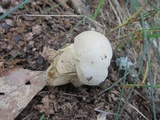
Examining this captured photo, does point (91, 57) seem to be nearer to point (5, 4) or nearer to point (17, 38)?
point (17, 38)

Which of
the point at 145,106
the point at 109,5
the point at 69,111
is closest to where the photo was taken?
the point at 69,111

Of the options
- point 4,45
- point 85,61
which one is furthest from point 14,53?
point 85,61

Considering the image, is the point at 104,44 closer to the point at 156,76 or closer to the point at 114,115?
the point at 114,115

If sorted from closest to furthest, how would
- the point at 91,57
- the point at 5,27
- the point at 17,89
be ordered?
the point at 91,57, the point at 17,89, the point at 5,27

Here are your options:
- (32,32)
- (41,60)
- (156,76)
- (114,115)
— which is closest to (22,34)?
(32,32)

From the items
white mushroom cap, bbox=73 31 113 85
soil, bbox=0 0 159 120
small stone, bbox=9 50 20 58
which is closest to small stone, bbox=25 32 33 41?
soil, bbox=0 0 159 120

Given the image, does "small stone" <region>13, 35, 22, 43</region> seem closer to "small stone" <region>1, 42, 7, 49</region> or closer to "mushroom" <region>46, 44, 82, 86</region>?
"small stone" <region>1, 42, 7, 49</region>
